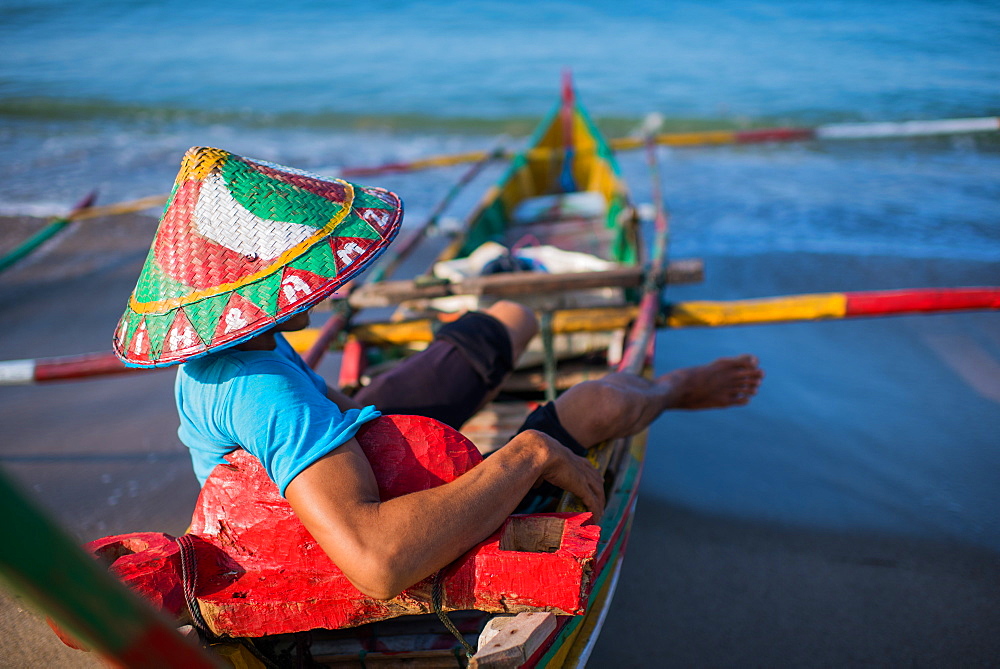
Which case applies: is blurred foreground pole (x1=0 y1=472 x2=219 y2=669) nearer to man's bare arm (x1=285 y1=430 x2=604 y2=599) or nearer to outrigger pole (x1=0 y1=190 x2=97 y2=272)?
man's bare arm (x1=285 y1=430 x2=604 y2=599)

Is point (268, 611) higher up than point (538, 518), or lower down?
lower down

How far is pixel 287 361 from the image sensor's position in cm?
Answer: 123

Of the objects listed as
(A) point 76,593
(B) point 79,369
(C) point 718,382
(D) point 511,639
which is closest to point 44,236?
(B) point 79,369

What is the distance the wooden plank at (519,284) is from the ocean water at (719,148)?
29.5 inches

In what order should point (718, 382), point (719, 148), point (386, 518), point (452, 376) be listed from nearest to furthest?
point (386, 518), point (452, 376), point (718, 382), point (719, 148)

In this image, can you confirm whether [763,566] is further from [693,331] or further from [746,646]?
[693,331]

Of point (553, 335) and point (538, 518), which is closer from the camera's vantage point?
point (538, 518)

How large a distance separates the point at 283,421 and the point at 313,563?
0.27 meters

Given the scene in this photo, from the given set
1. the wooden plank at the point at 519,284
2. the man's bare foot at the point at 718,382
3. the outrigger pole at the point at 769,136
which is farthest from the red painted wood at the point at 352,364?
the outrigger pole at the point at 769,136

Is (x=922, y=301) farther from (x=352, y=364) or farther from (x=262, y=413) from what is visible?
(x=262, y=413)

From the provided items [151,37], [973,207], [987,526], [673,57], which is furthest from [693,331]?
[151,37]

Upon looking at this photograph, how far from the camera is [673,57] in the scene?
13117 mm

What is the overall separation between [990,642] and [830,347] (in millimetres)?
1940

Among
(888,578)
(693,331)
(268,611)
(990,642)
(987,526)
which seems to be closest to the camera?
(268,611)
